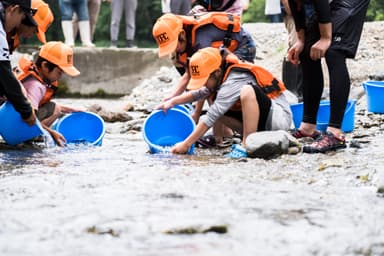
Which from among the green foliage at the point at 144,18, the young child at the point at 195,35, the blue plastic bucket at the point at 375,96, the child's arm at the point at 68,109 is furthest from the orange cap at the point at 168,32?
the green foliage at the point at 144,18

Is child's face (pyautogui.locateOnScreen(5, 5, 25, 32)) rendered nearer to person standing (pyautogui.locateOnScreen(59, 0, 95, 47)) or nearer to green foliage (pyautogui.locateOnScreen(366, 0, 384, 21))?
person standing (pyautogui.locateOnScreen(59, 0, 95, 47))

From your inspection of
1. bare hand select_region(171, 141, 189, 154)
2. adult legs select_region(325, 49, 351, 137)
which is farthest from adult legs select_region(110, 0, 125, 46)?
adult legs select_region(325, 49, 351, 137)

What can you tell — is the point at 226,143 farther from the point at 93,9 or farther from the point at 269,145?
the point at 93,9

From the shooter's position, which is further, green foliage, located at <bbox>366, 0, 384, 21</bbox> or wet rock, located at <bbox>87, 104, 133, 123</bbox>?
green foliage, located at <bbox>366, 0, 384, 21</bbox>

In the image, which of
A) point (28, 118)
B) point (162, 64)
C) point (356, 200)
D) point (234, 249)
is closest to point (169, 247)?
point (234, 249)

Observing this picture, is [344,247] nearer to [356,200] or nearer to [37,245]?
[356,200]

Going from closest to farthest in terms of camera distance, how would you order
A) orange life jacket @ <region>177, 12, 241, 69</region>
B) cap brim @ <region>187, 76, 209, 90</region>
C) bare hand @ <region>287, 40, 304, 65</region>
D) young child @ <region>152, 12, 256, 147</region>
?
cap brim @ <region>187, 76, 209, 90</region> → bare hand @ <region>287, 40, 304, 65</region> → young child @ <region>152, 12, 256, 147</region> → orange life jacket @ <region>177, 12, 241, 69</region>

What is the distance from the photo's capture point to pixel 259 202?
3250 mm

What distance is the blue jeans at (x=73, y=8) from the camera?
1059 cm

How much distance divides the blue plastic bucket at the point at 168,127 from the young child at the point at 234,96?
0.51ft

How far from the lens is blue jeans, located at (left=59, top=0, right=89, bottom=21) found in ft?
34.7

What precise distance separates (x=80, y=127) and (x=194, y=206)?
114 inches

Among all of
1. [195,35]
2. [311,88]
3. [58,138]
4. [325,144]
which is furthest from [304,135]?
[58,138]

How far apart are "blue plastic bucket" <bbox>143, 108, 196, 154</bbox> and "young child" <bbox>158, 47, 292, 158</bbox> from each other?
0.16 m
